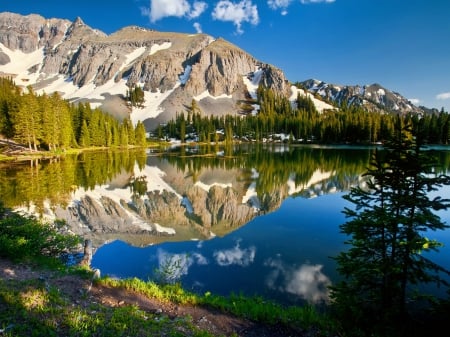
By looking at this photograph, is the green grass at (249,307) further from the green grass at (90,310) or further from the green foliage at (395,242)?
the green foliage at (395,242)

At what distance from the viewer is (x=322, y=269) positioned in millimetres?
13906

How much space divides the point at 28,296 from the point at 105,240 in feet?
35.3

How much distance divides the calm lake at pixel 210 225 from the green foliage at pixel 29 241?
2055 millimetres

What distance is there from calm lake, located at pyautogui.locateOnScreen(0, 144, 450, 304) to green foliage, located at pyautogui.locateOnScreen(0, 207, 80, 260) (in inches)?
80.9

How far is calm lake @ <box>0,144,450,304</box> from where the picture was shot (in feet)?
Result: 43.9

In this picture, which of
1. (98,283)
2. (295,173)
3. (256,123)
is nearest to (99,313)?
(98,283)

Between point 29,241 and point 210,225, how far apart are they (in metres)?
12.2

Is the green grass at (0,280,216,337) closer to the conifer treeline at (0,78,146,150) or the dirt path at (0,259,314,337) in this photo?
the dirt path at (0,259,314,337)

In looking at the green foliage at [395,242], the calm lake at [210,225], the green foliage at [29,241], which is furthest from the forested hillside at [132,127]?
the green foliage at [29,241]

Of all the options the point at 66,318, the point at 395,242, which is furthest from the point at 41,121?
the point at 395,242

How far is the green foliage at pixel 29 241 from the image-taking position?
11.9 metres

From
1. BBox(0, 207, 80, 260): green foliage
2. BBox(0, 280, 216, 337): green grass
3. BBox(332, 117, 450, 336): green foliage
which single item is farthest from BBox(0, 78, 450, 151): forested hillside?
BBox(0, 207, 80, 260): green foliage

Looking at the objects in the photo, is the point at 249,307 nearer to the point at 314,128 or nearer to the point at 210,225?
the point at 210,225

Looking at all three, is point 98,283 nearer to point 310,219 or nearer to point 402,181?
point 402,181
